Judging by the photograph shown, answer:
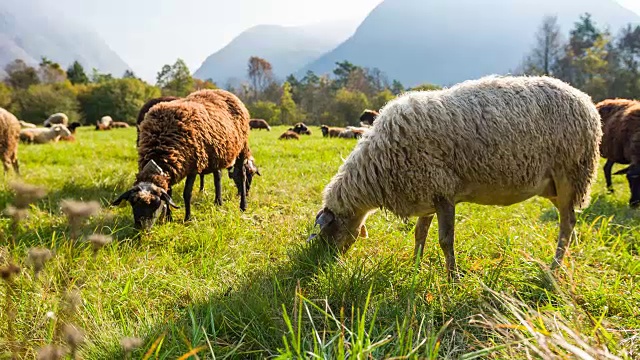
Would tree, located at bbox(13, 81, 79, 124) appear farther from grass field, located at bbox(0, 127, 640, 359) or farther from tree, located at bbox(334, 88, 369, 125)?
grass field, located at bbox(0, 127, 640, 359)

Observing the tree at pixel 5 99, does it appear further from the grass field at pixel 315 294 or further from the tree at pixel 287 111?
the grass field at pixel 315 294

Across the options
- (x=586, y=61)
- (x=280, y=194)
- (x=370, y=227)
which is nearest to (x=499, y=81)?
(x=370, y=227)

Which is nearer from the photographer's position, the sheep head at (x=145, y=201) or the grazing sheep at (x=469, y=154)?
the grazing sheep at (x=469, y=154)

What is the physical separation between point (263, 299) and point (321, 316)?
1.28 feet

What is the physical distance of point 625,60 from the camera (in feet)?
124

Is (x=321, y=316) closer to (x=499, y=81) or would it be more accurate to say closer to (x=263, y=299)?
(x=263, y=299)

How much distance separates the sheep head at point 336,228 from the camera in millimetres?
3312

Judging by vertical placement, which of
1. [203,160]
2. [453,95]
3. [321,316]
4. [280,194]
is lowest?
[280,194]

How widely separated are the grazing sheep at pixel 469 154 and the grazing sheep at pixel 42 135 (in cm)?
2006

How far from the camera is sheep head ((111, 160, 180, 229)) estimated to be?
13.7 feet

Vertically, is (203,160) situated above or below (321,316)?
above

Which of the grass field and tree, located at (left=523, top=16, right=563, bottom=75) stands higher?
tree, located at (left=523, top=16, right=563, bottom=75)

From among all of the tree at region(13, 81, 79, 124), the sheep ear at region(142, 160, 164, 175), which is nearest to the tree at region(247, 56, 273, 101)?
the tree at region(13, 81, 79, 124)

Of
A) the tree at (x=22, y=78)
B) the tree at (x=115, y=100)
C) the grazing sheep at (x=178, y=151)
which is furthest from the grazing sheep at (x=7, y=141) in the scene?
the tree at (x=22, y=78)
